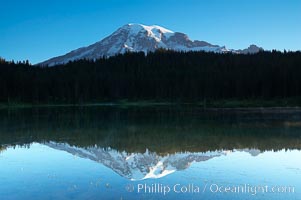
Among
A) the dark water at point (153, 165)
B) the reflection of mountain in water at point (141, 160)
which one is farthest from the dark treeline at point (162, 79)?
the reflection of mountain in water at point (141, 160)

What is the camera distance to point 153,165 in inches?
688

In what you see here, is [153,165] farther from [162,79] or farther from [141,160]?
[162,79]

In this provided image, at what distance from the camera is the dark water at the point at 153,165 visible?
1283cm

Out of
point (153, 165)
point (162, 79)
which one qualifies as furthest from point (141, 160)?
point (162, 79)

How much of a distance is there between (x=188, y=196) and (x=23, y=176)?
23.1 feet

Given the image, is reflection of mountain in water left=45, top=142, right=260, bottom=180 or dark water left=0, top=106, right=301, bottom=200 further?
reflection of mountain in water left=45, top=142, right=260, bottom=180

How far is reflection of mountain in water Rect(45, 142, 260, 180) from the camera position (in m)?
16.2

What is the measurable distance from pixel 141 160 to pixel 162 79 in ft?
387

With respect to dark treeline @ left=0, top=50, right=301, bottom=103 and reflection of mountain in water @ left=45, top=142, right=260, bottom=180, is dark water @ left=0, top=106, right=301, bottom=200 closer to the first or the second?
reflection of mountain in water @ left=45, top=142, right=260, bottom=180

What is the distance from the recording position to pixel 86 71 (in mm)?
162000

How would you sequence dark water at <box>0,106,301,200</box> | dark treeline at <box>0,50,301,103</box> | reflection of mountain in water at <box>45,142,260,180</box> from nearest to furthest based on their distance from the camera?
dark water at <box>0,106,301,200</box>
reflection of mountain in water at <box>45,142,260,180</box>
dark treeline at <box>0,50,301,103</box>

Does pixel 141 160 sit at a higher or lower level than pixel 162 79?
lower

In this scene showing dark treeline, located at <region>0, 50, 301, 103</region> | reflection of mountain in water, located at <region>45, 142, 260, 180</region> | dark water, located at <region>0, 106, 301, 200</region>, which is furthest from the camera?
dark treeline, located at <region>0, 50, 301, 103</region>

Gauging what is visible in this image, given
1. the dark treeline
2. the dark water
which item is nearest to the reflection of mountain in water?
the dark water
